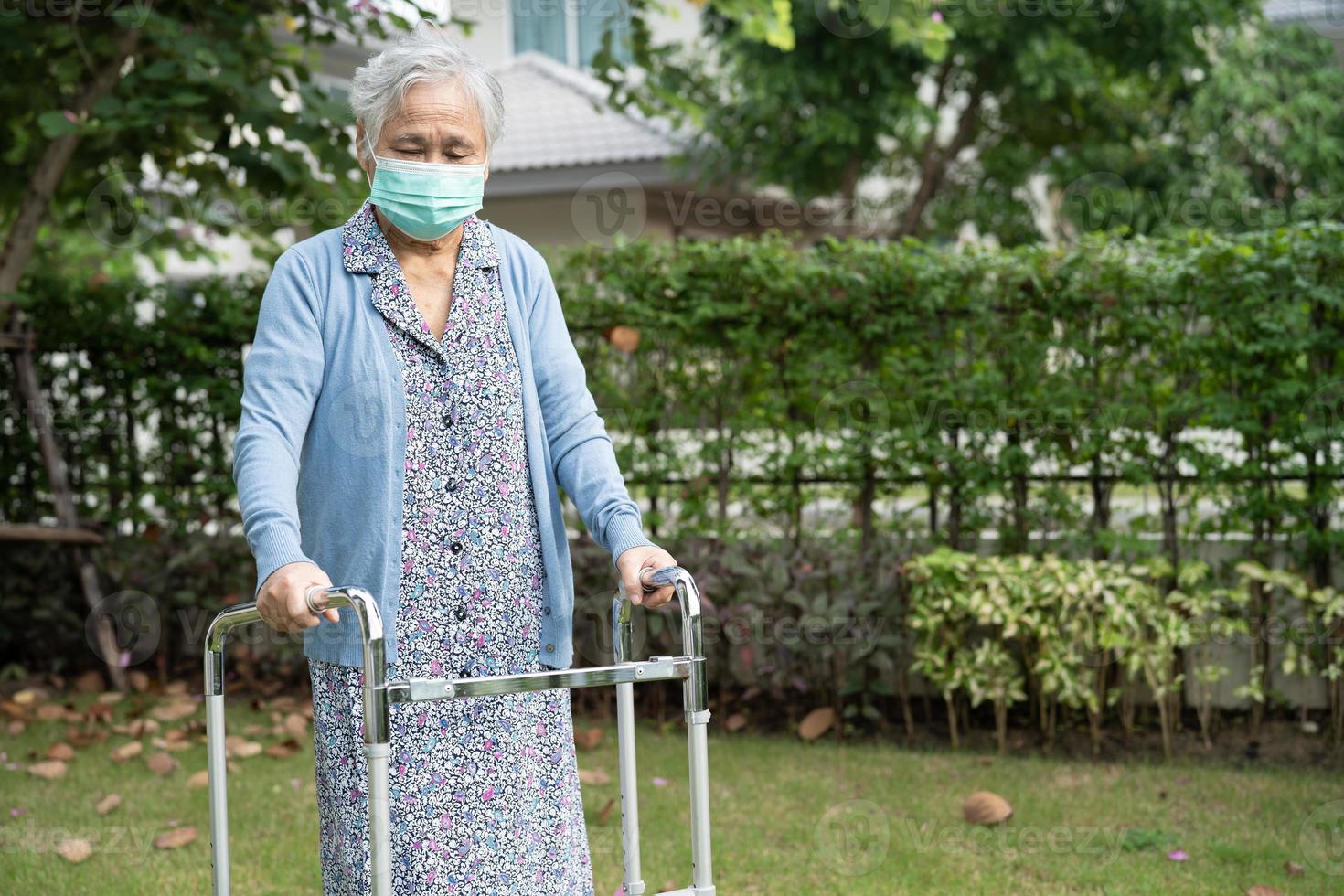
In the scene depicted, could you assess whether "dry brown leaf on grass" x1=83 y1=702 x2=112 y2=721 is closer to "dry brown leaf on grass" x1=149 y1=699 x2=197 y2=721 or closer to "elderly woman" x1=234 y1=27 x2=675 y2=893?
"dry brown leaf on grass" x1=149 y1=699 x2=197 y2=721

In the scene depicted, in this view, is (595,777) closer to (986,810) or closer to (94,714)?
(986,810)

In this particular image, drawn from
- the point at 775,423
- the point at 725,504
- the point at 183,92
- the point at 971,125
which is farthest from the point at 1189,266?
the point at 971,125

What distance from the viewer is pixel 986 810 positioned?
4.38 meters

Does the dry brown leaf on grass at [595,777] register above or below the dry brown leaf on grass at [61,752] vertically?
below

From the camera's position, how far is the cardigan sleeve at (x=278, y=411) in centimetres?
203

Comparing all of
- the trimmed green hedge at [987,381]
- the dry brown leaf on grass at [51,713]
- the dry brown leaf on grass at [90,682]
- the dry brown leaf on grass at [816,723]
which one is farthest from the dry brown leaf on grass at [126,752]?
the dry brown leaf on grass at [816,723]

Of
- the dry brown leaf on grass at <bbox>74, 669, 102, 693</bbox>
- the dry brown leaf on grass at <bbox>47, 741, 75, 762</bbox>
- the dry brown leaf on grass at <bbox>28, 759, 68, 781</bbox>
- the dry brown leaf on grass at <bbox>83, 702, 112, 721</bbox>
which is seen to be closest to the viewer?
the dry brown leaf on grass at <bbox>28, 759, 68, 781</bbox>

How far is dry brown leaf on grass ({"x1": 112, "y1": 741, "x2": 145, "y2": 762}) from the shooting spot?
5167 mm

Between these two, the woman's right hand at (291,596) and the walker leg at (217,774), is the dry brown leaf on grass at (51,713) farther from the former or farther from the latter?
the woman's right hand at (291,596)

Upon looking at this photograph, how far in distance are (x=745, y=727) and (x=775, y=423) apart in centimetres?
132

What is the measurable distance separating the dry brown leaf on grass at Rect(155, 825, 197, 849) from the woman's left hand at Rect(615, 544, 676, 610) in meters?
2.69

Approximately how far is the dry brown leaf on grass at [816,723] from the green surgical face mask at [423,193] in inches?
143

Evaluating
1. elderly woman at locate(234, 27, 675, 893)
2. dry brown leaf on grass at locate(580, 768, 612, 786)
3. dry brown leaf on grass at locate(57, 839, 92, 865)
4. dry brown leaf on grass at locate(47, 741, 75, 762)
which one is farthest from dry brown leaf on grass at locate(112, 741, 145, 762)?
elderly woman at locate(234, 27, 675, 893)

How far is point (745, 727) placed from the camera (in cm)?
571
